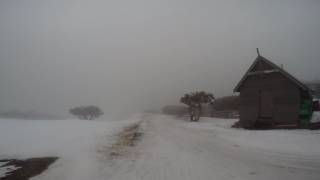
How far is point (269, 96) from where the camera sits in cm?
2789

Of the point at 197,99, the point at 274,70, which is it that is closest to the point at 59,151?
the point at 274,70

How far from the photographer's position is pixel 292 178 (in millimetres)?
8172

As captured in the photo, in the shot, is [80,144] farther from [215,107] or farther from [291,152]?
[215,107]

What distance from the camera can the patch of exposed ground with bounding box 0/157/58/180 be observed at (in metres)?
9.35

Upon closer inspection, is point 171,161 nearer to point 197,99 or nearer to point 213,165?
point 213,165

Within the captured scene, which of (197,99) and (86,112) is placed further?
(86,112)

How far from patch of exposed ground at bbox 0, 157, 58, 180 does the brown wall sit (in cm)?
2173

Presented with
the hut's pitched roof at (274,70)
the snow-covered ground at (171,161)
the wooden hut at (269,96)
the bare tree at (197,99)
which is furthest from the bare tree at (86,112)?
the snow-covered ground at (171,161)

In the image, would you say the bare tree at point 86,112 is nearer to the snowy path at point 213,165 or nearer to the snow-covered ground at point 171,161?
the snow-covered ground at point 171,161

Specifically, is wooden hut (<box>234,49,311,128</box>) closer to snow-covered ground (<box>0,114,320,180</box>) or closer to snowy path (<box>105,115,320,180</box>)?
snow-covered ground (<box>0,114,320,180</box>)

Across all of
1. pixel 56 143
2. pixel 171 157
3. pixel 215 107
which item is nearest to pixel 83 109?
pixel 215 107

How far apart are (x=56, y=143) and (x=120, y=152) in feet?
15.2

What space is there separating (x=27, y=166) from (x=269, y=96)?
2336 cm

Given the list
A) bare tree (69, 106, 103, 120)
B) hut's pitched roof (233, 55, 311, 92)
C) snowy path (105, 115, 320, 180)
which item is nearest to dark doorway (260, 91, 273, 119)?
hut's pitched roof (233, 55, 311, 92)
